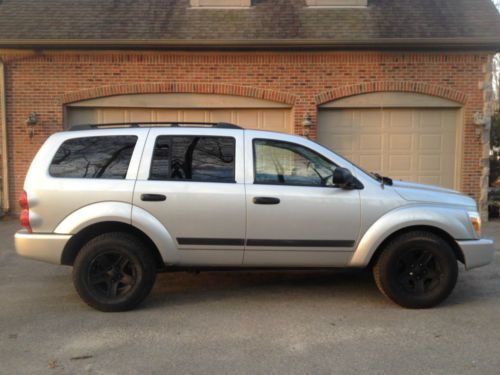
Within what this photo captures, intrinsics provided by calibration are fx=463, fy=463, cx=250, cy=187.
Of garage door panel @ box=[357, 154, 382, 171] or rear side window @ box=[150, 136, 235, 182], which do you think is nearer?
rear side window @ box=[150, 136, 235, 182]

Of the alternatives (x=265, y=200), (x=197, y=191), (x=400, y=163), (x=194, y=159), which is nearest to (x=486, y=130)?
(x=400, y=163)

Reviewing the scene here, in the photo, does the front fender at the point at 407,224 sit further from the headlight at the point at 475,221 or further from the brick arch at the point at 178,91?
the brick arch at the point at 178,91

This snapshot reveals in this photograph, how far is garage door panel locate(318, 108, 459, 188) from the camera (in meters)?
9.88

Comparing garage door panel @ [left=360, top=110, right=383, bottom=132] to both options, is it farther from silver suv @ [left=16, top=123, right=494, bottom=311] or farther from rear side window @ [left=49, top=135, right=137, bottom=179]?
rear side window @ [left=49, top=135, right=137, bottom=179]

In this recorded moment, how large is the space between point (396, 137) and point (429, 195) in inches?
212

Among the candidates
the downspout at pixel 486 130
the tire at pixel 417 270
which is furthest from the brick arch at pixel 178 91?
Answer: the tire at pixel 417 270

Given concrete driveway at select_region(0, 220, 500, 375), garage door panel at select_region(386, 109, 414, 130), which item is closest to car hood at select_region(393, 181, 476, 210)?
concrete driveway at select_region(0, 220, 500, 375)

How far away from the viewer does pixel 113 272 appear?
183 inches

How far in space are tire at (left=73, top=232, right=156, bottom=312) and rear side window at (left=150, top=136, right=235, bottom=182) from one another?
0.75 meters

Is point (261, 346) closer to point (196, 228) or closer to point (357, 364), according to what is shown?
point (357, 364)

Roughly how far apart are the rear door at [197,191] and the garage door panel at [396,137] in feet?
18.0

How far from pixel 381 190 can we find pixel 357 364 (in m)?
1.85

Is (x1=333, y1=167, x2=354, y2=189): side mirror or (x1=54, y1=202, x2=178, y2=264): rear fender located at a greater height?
(x1=333, y1=167, x2=354, y2=189): side mirror

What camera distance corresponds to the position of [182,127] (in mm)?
4914
